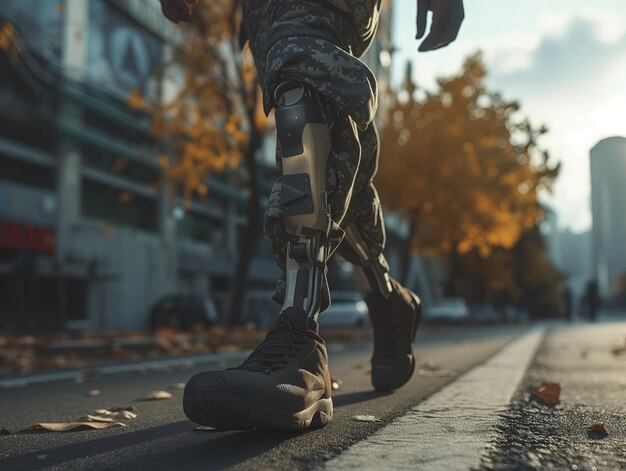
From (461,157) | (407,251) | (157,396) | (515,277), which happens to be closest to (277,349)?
(157,396)

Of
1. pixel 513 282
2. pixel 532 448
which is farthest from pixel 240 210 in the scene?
pixel 532 448

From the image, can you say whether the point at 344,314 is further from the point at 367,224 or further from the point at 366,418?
the point at 366,418

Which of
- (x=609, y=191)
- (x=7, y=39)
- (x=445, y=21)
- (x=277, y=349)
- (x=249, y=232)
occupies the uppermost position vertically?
(x=7, y=39)

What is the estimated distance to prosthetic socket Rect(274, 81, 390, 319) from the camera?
2053mm

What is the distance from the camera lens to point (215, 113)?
45.2 ft

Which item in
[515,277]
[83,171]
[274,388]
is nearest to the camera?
[274,388]

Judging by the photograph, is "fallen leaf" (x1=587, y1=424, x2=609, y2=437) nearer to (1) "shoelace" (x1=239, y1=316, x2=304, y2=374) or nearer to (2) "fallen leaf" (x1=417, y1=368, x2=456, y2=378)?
(1) "shoelace" (x1=239, y1=316, x2=304, y2=374)

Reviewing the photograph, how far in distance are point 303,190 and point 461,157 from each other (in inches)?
668

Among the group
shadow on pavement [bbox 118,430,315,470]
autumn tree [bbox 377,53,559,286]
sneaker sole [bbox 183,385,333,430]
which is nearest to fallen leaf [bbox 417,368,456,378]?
shadow on pavement [bbox 118,430,315,470]

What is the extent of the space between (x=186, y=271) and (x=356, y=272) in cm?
3391

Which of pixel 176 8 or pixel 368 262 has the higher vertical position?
pixel 176 8

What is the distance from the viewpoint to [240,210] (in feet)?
142

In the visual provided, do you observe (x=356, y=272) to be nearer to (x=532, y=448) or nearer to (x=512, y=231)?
(x=532, y=448)

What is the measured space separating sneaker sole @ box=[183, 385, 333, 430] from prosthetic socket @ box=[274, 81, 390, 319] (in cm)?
41
